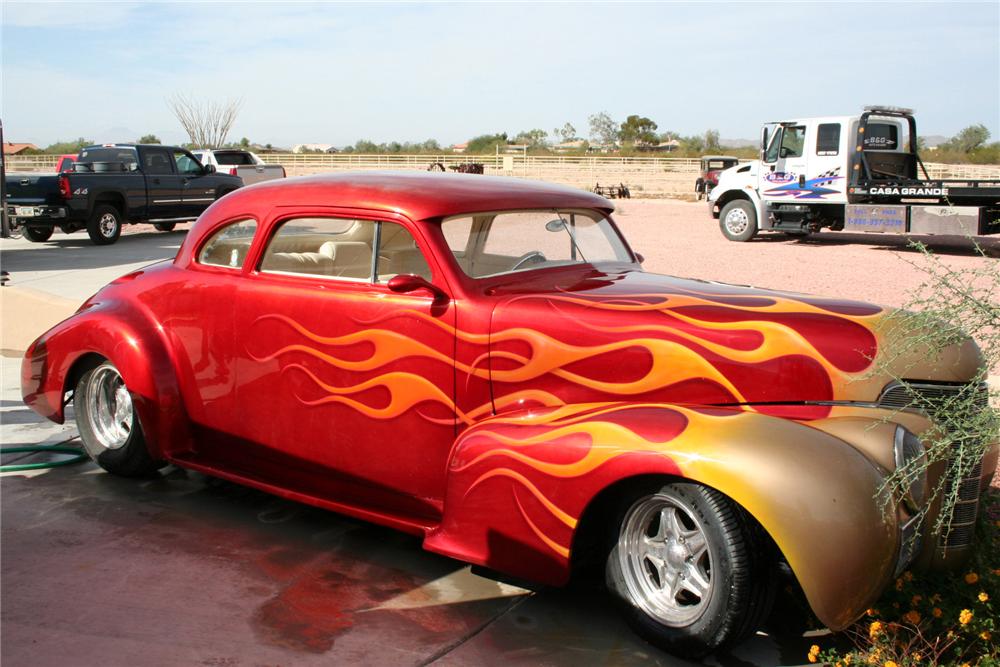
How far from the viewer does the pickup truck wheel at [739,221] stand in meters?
19.1

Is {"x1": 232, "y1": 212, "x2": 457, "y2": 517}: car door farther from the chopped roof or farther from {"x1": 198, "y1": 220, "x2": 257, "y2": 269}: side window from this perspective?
{"x1": 198, "y1": 220, "x2": 257, "y2": 269}: side window

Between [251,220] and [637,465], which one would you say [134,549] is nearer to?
[251,220]

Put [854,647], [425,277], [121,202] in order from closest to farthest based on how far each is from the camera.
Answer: [854,647]
[425,277]
[121,202]

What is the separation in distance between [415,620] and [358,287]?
4.86 feet

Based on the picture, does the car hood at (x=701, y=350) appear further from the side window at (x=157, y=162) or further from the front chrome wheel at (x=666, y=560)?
the side window at (x=157, y=162)

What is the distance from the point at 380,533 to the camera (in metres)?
4.54

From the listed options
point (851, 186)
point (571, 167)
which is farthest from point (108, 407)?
point (571, 167)

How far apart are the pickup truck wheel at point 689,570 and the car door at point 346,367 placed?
92 centimetres

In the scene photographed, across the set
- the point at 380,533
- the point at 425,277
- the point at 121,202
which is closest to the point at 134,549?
the point at 380,533

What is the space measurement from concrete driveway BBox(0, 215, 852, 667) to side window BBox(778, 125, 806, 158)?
1552 cm

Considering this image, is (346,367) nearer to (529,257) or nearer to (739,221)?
(529,257)

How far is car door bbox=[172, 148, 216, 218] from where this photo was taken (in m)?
19.2

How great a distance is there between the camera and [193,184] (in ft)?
63.5

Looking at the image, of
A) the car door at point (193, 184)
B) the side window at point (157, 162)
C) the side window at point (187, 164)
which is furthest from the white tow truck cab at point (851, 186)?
the side window at point (157, 162)
